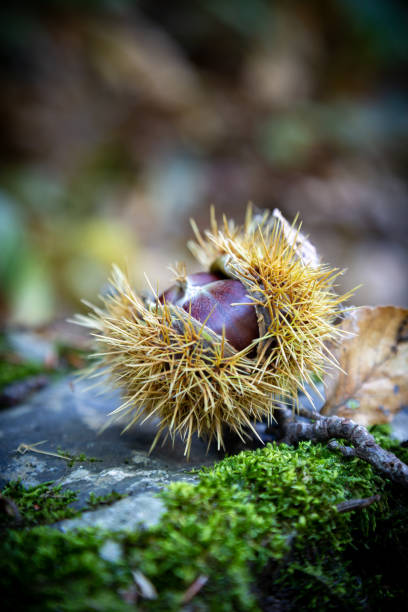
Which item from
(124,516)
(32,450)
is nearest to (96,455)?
(32,450)

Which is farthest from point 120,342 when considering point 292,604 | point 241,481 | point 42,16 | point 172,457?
point 42,16

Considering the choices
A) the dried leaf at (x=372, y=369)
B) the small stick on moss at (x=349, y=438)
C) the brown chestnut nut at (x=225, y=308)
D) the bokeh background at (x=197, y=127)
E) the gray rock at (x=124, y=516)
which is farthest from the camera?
the bokeh background at (x=197, y=127)

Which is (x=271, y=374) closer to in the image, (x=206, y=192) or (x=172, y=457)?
(x=172, y=457)

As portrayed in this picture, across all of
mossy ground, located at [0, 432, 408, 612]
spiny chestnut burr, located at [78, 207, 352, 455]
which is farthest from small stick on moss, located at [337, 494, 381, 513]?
spiny chestnut burr, located at [78, 207, 352, 455]

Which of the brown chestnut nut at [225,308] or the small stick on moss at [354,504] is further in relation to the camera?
the brown chestnut nut at [225,308]

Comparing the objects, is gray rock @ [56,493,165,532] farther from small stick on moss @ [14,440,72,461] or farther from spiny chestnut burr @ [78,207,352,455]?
small stick on moss @ [14,440,72,461]

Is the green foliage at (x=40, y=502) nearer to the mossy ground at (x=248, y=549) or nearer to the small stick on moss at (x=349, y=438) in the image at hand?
the mossy ground at (x=248, y=549)

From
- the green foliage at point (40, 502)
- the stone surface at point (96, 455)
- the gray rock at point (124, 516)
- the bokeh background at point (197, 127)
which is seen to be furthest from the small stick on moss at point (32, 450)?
the bokeh background at point (197, 127)
